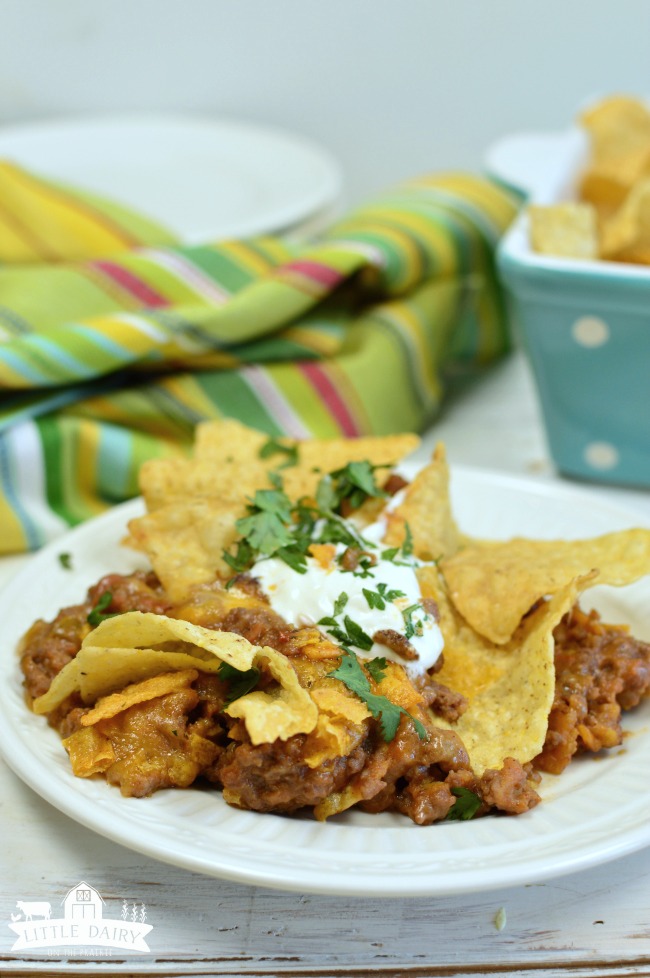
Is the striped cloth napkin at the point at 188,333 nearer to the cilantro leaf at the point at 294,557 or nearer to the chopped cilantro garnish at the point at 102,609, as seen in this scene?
the chopped cilantro garnish at the point at 102,609

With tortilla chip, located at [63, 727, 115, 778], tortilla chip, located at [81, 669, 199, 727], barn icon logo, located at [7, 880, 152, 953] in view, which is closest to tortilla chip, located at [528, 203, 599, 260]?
tortilla chip, located at [81, 669, 199, 727]

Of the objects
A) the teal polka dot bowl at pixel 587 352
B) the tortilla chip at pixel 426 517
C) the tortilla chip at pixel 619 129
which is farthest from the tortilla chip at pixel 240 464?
the tortilla chip at pixel 619 129

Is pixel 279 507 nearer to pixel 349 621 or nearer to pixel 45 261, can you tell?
pixel 349 621

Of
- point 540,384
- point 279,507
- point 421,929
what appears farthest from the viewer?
point 540,384

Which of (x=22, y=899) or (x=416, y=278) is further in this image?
(x=416, y=278)

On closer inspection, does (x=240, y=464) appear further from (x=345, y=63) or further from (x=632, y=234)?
(x=345, y=63)

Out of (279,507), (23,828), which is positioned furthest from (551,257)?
(23,828)

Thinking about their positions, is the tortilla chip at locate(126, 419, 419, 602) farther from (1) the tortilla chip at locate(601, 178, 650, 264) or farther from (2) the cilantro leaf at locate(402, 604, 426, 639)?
(1) the tortilla chip at locate(601, 178, 650, 264)
